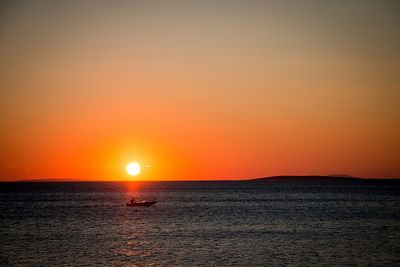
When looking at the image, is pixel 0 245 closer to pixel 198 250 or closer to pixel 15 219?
pixel 198 250

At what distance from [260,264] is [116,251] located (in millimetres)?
12993

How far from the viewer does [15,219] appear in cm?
7619

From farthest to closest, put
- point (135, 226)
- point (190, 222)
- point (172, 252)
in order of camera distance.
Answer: point (190, 222) < point (135, 226) < point (172, 252)

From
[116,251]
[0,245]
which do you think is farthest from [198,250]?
[0,245]

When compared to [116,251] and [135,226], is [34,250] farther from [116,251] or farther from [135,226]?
[135,226]

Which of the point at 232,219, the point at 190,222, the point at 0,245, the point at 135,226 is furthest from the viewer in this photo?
the point at 232,219

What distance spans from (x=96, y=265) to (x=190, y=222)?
32.1 meters

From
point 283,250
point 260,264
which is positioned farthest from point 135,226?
point 260,264

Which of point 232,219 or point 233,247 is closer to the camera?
point 233,247

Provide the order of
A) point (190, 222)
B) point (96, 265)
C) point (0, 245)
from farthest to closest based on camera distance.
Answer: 1. point (190, 222)
2. point (0, 245)
3. point (96, 265)

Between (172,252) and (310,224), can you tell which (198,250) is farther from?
(310,224)

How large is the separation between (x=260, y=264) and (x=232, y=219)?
119ft

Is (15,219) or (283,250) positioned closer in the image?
(283,250)

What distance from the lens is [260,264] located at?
38.5m
